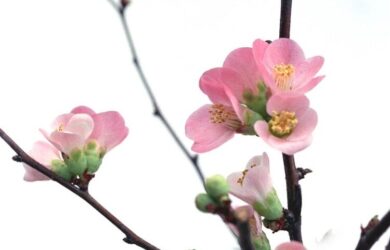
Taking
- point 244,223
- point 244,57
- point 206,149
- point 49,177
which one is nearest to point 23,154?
point 49,177

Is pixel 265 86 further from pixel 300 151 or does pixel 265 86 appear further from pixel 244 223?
pixel 244 223

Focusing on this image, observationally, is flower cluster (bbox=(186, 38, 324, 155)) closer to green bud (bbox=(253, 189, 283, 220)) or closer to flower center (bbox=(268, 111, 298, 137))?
flower center (bbox=(268, 111, 298, 137))

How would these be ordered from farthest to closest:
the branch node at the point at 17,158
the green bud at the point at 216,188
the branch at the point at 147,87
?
1. the branch node at the point at 17,158
2. the branch at the point at 147,87
3. the green bud at the point at 216,188

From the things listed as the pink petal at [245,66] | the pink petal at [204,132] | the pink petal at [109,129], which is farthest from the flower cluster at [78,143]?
the pink petal at [245,66]

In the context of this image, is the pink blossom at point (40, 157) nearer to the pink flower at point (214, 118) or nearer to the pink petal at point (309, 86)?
the pink flower at point (214, 118)

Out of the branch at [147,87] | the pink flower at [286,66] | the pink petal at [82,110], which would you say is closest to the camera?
the branch at [147,87]
